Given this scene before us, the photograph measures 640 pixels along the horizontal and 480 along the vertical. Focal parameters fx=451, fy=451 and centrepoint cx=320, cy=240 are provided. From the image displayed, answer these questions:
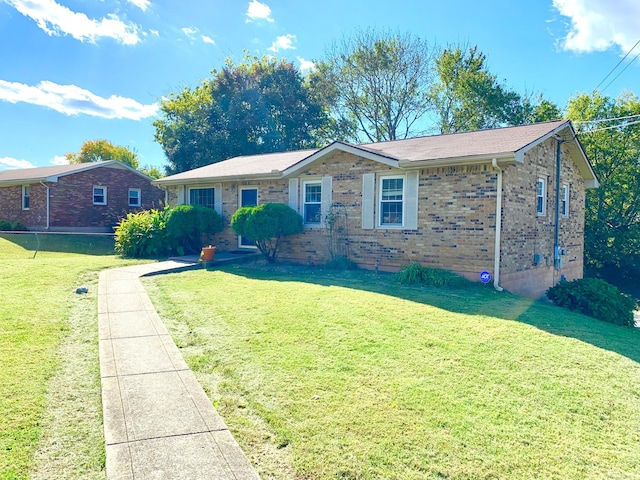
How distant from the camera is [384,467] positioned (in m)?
3.12

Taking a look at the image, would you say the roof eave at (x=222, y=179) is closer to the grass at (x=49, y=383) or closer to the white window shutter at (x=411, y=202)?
the white window shutter at (x=411, y=202)

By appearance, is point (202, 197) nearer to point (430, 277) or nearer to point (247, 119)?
point (430, 277)

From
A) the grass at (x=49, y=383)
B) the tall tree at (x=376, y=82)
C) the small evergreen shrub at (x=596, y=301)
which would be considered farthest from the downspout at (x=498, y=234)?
the tall tree at (x=376, y=82)

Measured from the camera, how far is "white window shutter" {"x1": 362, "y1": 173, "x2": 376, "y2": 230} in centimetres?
1235

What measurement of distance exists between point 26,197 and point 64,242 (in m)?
7.93

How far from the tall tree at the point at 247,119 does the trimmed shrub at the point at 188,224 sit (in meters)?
14.5

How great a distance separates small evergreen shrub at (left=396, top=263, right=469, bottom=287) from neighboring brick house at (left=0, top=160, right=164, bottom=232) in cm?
2064

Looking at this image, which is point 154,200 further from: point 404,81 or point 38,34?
point 404,81

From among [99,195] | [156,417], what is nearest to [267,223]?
[156,417]

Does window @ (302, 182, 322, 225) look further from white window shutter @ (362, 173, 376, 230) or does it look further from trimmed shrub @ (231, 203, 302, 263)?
white window shutter @ (362, 173, 376, 230)

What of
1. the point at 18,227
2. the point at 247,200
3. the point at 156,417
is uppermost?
the point at 247,200

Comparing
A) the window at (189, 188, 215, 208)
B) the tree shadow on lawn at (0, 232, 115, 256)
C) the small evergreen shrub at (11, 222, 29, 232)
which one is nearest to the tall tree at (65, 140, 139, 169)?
the small evergreen shrub at (11, 222, 29, 232)

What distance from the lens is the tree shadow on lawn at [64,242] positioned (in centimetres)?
1852

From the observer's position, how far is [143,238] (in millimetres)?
15625
